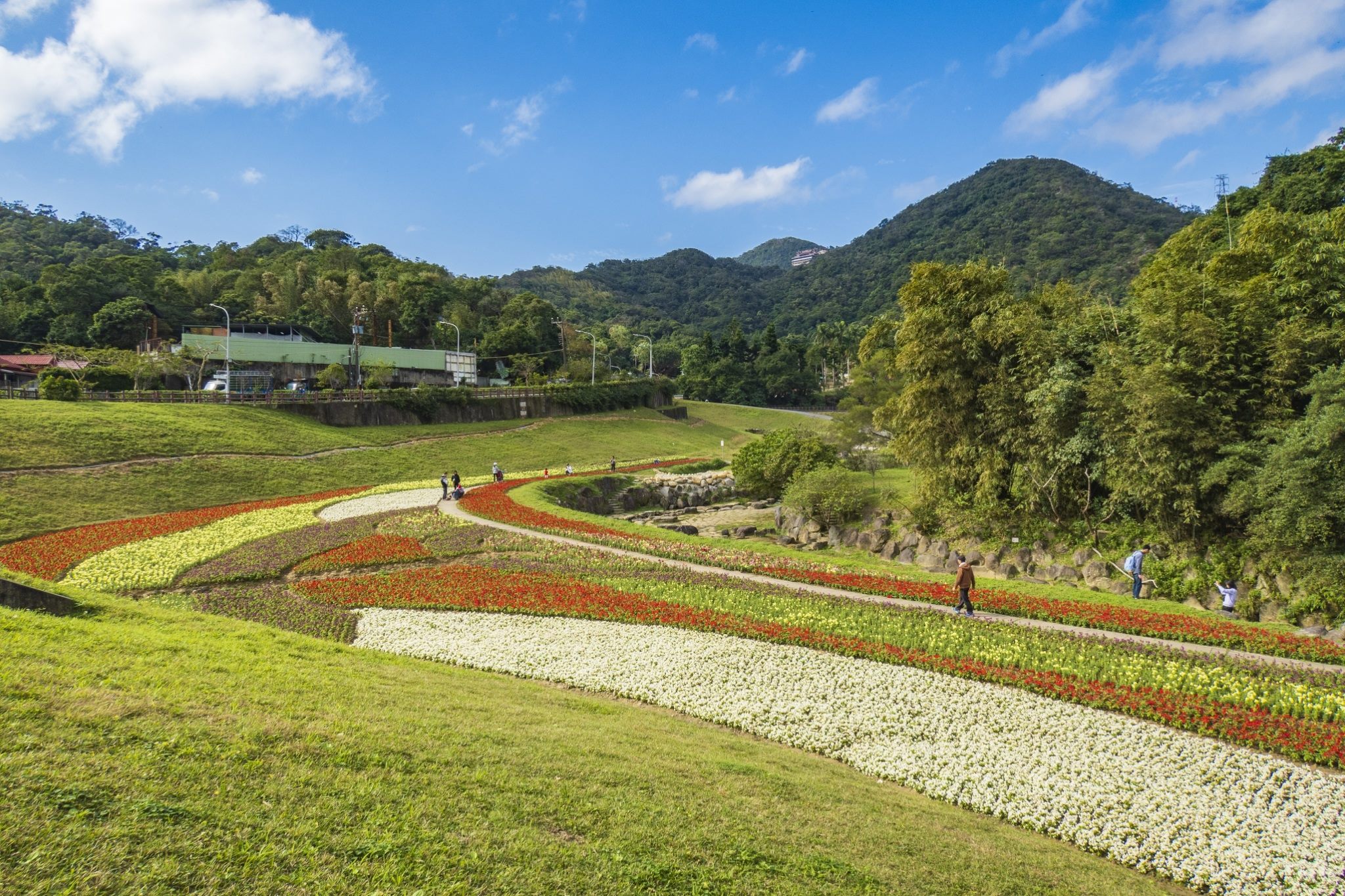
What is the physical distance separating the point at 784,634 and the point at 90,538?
25.1 m

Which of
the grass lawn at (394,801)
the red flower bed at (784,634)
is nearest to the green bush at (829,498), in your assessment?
the red flower bed at (784,634)

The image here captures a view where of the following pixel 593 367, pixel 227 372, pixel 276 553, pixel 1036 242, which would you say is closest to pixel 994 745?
pixel 276 553

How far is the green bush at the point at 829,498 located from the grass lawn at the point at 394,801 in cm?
2350

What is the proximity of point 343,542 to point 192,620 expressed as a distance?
12.2 meters

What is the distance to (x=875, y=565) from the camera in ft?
79.4

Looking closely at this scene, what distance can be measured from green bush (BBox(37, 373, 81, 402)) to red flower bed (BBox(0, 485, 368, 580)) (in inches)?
716

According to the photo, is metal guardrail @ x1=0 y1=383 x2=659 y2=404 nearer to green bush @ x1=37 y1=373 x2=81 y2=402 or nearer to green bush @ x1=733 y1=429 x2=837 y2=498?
green bush @ x1=37 y1=373 x2=81 y2=402

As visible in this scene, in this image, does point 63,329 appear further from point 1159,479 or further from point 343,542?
point 1159,479

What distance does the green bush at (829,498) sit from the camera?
33688 millimetres

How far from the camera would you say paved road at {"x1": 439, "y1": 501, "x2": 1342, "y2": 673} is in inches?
578

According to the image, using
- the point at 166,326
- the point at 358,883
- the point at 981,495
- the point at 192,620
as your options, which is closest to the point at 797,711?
the point at 358,883

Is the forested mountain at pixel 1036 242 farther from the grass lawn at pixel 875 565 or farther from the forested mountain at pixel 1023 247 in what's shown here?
the grass lawn at pixel 875 565

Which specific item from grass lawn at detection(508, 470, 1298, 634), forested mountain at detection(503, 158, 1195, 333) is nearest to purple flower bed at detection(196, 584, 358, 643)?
grass lawn at detection(508, 470, 1298, 634)

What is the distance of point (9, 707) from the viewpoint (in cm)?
695
